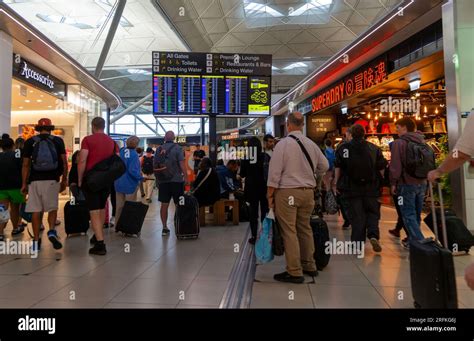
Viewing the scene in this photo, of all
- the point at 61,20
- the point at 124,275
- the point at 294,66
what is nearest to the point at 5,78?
the point at 124,275

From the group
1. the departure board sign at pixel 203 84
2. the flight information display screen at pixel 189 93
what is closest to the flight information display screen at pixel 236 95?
the departure board sign at pixel 203 84

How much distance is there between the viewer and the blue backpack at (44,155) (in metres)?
4.70

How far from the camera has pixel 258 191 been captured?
16.8 ft

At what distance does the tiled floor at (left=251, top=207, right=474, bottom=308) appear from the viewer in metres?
3.02

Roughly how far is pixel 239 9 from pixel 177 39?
356 cm

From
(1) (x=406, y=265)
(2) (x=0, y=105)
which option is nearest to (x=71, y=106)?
(2) (x=0, y=105)

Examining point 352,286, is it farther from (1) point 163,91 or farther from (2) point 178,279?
(1) point 163,91

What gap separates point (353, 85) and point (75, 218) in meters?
7.38

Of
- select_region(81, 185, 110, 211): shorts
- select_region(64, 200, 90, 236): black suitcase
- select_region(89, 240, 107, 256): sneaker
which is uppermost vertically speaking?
select_region(81, 185, 110, 211): shorts

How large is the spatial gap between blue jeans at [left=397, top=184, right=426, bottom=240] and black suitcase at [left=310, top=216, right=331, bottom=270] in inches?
53.0

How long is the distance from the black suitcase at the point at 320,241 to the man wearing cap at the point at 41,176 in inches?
134

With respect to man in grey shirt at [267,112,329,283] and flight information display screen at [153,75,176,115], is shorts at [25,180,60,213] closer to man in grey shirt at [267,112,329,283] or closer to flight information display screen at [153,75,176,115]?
man in grey shirt at [267,112,329,283]

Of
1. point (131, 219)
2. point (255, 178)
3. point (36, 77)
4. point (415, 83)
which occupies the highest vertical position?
point (36, 77)
